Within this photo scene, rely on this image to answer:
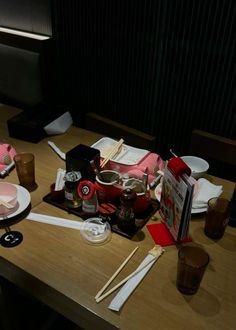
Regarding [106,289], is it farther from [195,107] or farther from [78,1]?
[78,1]

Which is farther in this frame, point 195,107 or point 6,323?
point 195,107

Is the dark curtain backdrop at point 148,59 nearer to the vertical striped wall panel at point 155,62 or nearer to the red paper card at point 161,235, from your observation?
the vertical striped wall panel at point 155,62

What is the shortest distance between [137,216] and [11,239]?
1.50 feet

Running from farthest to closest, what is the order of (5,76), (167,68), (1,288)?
(5,76) < (167,68) < (1,288)

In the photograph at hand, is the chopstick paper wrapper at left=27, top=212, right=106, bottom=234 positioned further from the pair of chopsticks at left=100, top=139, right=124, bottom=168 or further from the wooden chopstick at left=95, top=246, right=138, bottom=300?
the pair of chopsticks at left=100, top=139, right=124, bottom=168

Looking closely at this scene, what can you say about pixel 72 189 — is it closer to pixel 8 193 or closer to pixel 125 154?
pixel 8 193

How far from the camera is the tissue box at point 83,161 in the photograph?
127cm

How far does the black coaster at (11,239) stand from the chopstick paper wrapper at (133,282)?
1.31 ft

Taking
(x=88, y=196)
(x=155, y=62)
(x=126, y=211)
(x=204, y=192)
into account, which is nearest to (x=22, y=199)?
(x=88, y=196)

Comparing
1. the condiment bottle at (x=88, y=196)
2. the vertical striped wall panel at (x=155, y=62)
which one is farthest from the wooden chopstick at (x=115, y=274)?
the vertical striped wall panel at (x=155, y=62)

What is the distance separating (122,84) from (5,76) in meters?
0.92

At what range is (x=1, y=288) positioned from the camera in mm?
1429

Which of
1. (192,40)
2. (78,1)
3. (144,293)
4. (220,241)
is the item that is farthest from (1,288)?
(78,1)

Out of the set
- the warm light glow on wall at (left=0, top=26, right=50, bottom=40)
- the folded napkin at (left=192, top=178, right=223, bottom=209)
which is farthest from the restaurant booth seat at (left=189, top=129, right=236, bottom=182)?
the warm light glow on wall at (left=0, top=26, right=50, bottom=40)
